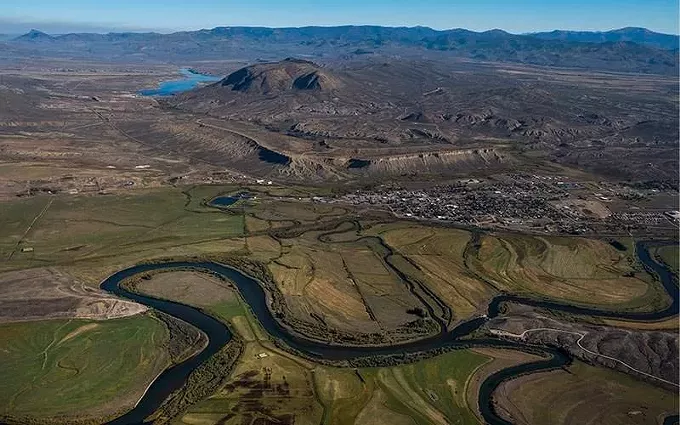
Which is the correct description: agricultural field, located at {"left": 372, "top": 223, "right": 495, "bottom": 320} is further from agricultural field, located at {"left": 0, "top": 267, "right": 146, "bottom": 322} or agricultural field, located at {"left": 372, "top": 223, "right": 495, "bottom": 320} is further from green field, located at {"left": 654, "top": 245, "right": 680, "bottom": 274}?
agricultural field, located at {"left": 0, "top": 267, "right": 146, "bottom": 322}

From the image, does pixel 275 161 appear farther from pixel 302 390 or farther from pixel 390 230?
pixel 302 390

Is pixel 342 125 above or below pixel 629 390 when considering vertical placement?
above

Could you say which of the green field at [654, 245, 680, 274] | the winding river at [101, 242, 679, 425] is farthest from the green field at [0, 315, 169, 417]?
the green field at [654, 245, 680, 274]

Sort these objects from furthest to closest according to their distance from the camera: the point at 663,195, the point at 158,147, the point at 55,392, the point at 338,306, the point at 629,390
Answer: the point at 158,147
the point at 663,195
the point at 338,306
the point at 629,390
the point at 55,392

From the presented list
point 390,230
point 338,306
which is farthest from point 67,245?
point 390,230

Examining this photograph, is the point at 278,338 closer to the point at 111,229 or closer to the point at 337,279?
the point at 337,279
